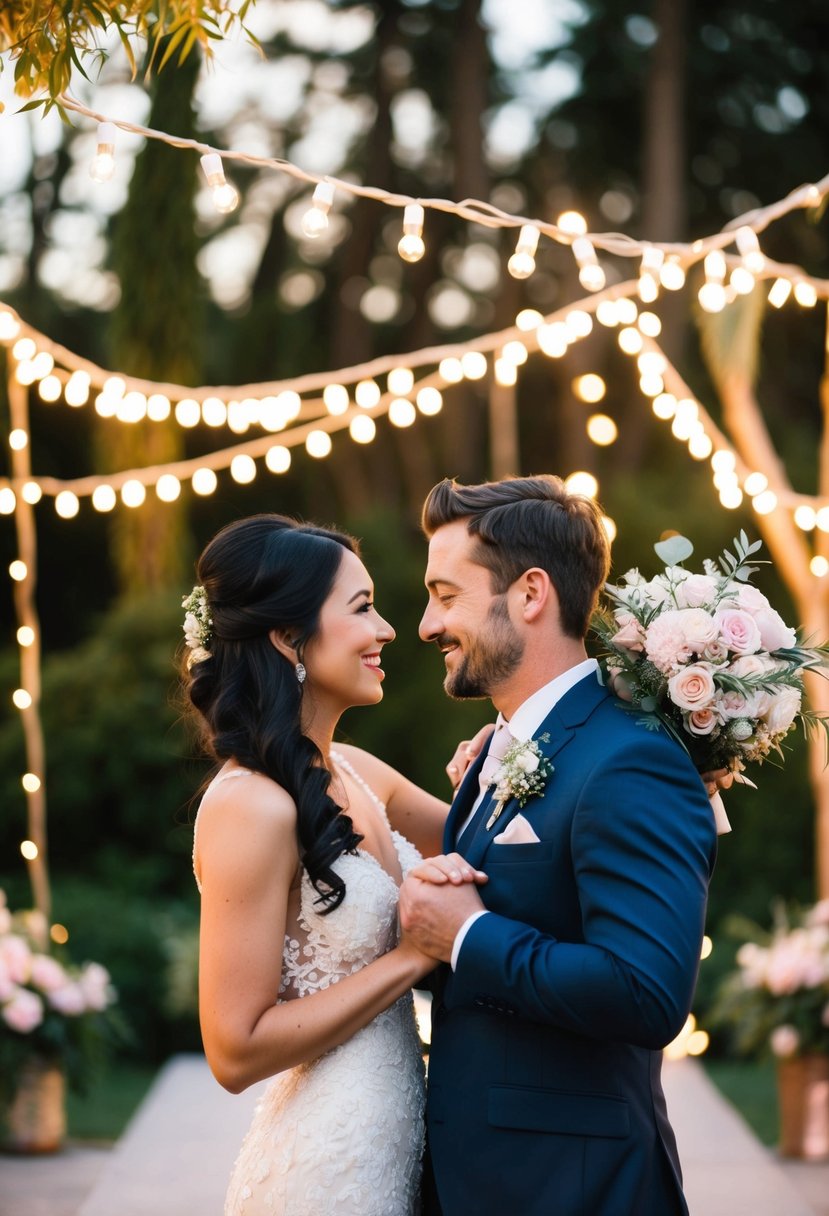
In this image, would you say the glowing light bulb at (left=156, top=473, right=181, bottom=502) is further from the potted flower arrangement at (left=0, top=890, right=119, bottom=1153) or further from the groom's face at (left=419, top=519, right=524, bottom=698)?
the groom's face at (left=419, top=519, right=524, bottom=698)

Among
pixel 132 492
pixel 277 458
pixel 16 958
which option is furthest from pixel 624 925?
pixel 16 958

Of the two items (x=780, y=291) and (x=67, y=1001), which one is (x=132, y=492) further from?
(x=780, y=291)

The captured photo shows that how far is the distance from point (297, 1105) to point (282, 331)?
1039 cm

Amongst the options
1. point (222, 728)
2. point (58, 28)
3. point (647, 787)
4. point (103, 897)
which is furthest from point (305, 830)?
point (103, 897)

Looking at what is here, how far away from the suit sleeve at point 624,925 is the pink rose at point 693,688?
0.28ft

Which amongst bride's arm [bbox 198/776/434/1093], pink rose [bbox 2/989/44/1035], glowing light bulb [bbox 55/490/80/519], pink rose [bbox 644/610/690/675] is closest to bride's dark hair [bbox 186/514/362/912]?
bride's arm [bbox 198/776/434/1093]

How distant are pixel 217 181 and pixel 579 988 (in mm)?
1901

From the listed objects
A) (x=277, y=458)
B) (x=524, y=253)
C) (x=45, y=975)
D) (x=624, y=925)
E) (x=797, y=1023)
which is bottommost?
(x=797, y=1023)

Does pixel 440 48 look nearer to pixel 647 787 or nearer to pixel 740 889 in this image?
pixel 740 889

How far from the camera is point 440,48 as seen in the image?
1113cm

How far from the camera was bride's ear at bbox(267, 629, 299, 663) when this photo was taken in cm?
270

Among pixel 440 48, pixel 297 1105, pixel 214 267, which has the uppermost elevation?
pixel 440 48

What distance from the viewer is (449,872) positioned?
228cm

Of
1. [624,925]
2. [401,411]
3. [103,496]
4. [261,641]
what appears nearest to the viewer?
[624,925]
